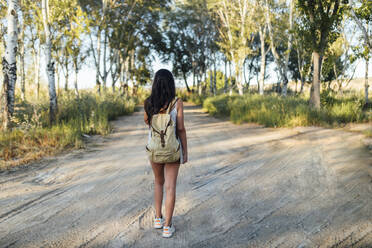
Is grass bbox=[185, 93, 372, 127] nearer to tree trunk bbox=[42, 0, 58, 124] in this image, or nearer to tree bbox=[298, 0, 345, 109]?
tree bbox=[298, 0, 345, 109]

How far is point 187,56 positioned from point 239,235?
38.6m

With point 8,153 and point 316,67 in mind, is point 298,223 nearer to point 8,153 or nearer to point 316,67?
point 8,153

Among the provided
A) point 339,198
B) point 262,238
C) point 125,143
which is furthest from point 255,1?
point 262,238

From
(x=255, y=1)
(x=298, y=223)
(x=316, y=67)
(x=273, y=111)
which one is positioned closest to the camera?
(x=298, y=223)

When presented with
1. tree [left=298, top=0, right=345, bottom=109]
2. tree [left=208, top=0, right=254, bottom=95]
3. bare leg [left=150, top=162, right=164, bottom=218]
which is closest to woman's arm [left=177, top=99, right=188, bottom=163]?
bare leg [left=150, top=162, right=164, bottom=218]

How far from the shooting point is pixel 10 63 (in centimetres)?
746

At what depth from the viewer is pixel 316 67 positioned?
1129 centimetres

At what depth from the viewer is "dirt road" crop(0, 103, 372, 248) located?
109 inches

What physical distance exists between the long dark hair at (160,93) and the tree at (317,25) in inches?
374

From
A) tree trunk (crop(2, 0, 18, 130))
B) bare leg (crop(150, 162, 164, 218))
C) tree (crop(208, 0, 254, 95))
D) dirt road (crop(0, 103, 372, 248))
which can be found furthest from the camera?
tree (crop(208, 0, 254, 95))

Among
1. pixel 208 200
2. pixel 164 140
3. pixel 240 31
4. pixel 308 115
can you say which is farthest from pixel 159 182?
pixel 240 31

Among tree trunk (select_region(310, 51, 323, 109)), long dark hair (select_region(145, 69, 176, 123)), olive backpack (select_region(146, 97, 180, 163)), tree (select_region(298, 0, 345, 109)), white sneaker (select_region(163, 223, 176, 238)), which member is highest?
tree (select_region(298, 0, 345, 109))

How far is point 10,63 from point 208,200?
720 cm

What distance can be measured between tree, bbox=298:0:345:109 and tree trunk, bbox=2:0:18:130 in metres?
10.6
